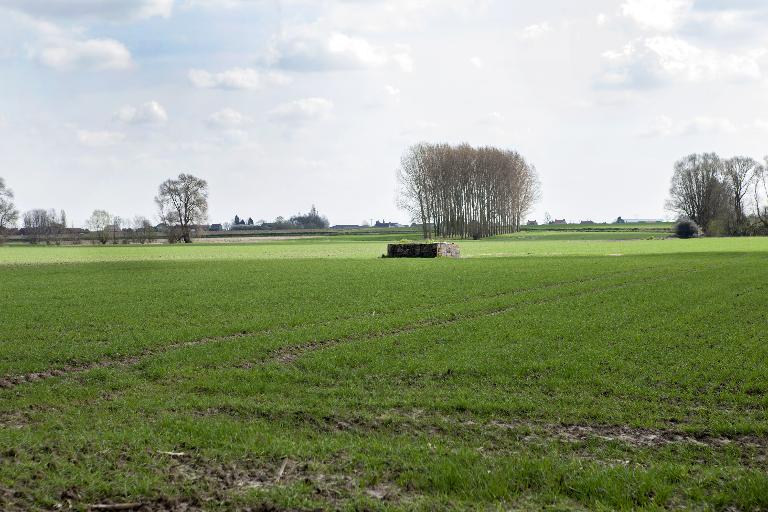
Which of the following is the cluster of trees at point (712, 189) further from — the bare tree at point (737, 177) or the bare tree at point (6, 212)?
the bare tree at point (6, 212)

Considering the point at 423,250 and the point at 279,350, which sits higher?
the point at 423,250

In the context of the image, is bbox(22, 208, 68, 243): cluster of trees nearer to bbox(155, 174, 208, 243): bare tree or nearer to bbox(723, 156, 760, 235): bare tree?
bbox(155, 174, 208, 243): bare tree

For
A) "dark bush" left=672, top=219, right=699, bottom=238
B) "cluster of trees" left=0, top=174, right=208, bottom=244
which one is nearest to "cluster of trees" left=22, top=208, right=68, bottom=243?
"cluster of trees" left=0, top=174, right=208, bottom=244

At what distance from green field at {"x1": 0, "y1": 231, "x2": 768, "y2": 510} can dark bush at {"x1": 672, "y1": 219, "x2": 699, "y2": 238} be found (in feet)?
347

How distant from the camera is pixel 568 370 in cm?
1455

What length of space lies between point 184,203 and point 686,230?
3514 inches

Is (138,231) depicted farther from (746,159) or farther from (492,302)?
(746,159)

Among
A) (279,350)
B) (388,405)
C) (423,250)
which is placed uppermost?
(423,250)

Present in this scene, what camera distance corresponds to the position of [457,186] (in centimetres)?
13850

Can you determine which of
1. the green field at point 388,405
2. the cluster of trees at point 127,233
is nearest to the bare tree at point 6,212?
the cluster of trees at point 127,233

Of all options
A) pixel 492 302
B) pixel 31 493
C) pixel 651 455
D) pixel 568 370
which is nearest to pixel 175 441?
pixel 31 493

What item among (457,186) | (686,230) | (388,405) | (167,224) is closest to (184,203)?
(167,224)

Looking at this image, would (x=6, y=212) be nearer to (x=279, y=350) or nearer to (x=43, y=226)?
(x=43, y=226)

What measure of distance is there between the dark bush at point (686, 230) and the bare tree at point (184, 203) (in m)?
84.1
